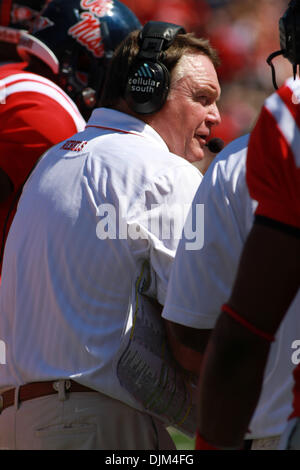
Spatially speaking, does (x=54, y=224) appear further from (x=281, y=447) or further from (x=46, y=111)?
(x=281, y=447)

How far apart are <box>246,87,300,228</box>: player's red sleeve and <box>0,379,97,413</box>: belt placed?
0.93 metres

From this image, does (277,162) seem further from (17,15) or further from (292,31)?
(17,15)

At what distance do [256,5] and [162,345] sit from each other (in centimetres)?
825

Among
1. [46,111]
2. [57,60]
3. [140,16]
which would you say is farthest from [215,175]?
[140,16]

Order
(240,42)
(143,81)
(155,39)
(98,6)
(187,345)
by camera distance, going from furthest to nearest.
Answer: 1. (240,42)
2. (98,6)
3. (155,39)
4. (143,81)
5. (187,345)

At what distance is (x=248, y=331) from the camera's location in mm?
1320

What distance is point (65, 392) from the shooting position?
2070mm

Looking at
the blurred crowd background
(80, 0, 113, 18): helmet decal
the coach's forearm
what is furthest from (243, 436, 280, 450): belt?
the blurred crowd background

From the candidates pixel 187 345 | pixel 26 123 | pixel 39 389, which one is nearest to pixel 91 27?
pixel 26 123

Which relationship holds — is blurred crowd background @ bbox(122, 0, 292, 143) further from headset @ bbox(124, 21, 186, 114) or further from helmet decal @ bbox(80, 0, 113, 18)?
headset @ bbox(124, 21, 186, 114)

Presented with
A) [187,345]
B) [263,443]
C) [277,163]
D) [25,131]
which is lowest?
[263,443]

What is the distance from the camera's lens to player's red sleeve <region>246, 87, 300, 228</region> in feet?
4.33

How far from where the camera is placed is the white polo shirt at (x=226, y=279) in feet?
5.64

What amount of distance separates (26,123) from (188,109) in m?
0.57
